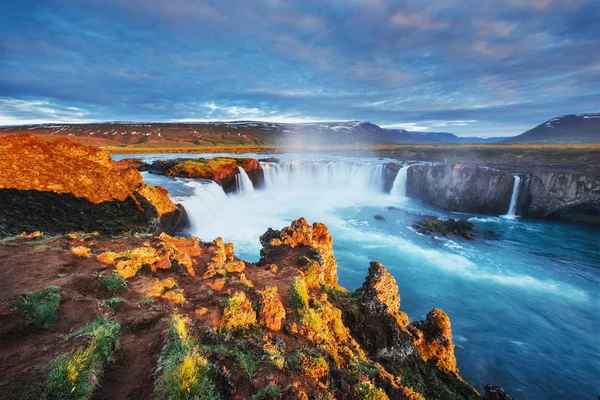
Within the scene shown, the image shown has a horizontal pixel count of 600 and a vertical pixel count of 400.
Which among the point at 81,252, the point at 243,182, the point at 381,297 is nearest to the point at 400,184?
the point at 243,182

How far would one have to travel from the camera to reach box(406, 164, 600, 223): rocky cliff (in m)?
37.0

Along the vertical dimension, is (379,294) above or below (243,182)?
above

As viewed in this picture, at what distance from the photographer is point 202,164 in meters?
47.6

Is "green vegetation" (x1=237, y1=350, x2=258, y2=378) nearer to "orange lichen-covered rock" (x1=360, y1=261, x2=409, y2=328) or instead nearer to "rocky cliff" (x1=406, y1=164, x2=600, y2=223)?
"orange lichen-covered rock" (x1=360, y1=261, x2=409, y2=328)

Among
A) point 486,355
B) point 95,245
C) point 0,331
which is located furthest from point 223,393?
point 486,355

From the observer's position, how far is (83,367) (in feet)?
13.5

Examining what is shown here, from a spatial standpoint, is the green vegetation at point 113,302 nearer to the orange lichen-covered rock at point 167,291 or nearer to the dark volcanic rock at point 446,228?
the orange lichen-covered rock at point 167,291

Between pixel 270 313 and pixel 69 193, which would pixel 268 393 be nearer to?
pixel 270 313

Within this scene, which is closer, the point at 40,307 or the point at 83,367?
the point at 83,367

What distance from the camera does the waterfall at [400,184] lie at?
51.5 meters

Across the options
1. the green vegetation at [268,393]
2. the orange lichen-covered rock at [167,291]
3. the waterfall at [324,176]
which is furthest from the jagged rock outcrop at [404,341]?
the waterfall at [324,176]

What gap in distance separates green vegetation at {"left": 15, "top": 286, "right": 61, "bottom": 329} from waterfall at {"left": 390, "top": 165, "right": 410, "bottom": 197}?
5179 centimetres

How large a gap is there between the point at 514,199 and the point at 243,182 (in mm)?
43635

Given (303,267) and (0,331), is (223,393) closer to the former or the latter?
(0,331)
